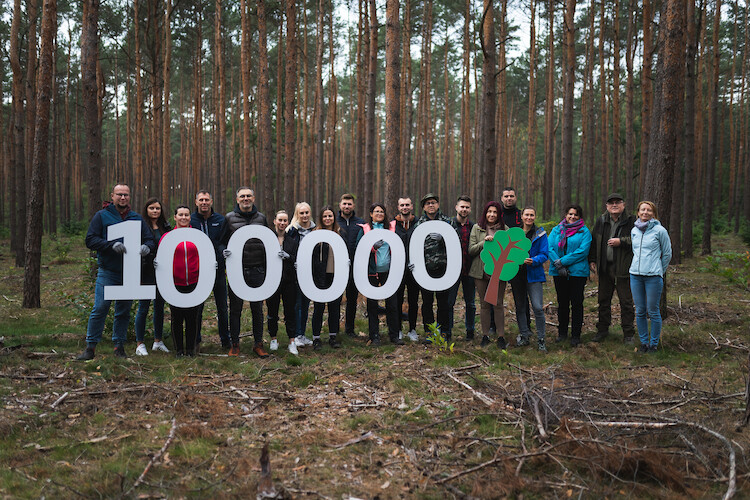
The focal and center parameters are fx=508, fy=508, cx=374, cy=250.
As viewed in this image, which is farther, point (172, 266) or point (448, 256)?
point (448, 256)

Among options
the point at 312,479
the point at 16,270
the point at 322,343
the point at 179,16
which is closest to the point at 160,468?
the point at 312,479

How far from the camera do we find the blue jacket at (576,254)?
275 inches

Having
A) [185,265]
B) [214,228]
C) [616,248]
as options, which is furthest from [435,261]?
[185,265]

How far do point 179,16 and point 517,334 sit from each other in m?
22.1

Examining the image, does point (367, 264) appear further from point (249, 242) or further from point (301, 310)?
point (249, 242)

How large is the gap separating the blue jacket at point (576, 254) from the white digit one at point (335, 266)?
2.89m

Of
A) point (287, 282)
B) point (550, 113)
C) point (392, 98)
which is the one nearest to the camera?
point (287, 282)

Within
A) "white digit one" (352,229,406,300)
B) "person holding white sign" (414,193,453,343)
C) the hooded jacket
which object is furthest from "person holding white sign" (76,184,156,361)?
"person holding white sign" (414,193,453,343)

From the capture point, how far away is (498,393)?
4961mm

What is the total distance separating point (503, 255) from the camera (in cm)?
694

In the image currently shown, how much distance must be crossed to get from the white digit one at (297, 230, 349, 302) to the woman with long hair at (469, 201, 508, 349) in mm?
1806

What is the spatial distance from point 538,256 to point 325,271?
9.60ft

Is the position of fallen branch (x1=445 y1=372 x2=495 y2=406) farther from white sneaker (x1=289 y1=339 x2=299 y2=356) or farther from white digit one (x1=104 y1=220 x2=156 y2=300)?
white digit one (x1=104 y1=220 x2=156 y2=300)

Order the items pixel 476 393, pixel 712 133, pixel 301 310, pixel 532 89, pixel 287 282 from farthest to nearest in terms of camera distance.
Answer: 1. pixel 532 89
2. pixel 712 133
3. pixel 301 310
4. pixel 287 282
5. pixel 476 393
